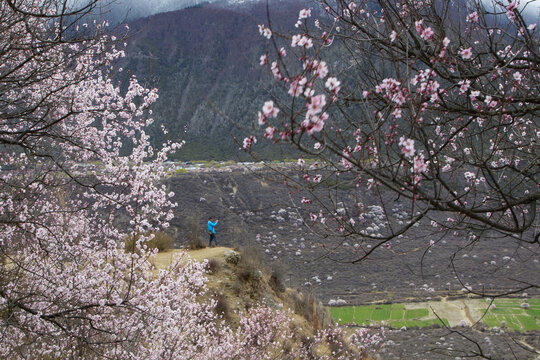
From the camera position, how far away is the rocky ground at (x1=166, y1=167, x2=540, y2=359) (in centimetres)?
2136

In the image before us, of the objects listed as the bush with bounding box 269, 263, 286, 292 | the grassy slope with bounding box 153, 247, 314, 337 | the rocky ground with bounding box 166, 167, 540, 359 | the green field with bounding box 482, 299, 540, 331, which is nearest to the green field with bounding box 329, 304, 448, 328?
the rocky ground with bounding box 166, 167, 540, 359

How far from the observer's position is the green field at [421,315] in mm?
19188

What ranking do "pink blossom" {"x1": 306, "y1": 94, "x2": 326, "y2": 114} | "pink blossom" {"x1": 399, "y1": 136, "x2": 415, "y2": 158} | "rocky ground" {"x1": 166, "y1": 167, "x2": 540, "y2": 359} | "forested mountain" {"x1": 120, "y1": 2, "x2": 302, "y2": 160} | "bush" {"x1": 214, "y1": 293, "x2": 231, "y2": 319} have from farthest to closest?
"forested mountain" {"x1": 120, "y1": 2, "x2": 302, "y2": 160} < "rocky ground" {"x1": 166, "y1": 167, "x2": 540, "y2": 359} < "bush" {"x1": 214, "y1": 293, "x2": 231, "y2": 319} < "pink blossom" {"x1": 399, "y1": 136, "x2": 415, "y2": 158} < "pink blossom" {"x1": 306, "y1": 94, "x2": 326, "y2": 114}

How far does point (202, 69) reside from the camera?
72062 mm

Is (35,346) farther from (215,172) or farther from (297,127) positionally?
(215,172)

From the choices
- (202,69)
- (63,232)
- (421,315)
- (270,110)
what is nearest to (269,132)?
(270,110)

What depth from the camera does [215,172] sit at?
126 ft

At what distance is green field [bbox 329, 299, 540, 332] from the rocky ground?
3.18 feet

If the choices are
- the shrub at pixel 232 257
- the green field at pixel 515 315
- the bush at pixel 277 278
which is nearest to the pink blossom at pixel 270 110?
the shrub at pixel 232 257

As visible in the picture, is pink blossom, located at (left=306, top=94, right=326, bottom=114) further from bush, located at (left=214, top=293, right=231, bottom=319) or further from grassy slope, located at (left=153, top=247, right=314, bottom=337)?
bush, located at (left=214, top=293, right=231, bottom=319)

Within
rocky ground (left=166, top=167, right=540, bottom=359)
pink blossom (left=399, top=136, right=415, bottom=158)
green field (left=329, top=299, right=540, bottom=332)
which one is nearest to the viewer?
pink blossom (left=399, top=136, right=415, bottom=158)

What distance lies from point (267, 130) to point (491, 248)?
Result: 1401 inches

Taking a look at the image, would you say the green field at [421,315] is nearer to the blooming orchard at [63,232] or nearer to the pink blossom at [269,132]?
the blooming orchard at [63,232]

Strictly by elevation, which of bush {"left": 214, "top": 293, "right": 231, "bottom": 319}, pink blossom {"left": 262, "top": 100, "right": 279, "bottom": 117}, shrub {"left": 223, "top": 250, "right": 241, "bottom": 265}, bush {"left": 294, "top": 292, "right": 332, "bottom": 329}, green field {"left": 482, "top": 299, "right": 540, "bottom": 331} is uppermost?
pink blossom {"left": 262, "top": 100, "right": 279, "bottom": 117}
